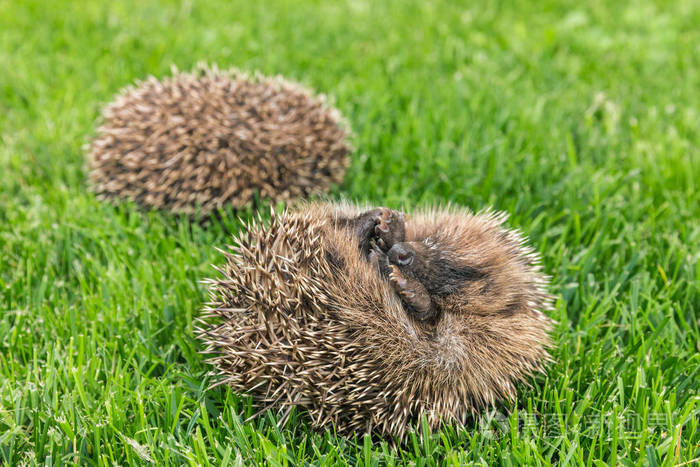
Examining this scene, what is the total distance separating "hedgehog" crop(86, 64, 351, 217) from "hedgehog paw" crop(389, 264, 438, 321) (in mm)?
1745

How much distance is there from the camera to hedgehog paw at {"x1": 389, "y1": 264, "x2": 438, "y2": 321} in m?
3.22

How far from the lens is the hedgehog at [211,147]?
4617mm

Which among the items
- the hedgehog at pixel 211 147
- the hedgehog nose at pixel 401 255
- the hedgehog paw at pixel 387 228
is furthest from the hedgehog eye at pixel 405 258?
the hedgehog at pixel 211 147

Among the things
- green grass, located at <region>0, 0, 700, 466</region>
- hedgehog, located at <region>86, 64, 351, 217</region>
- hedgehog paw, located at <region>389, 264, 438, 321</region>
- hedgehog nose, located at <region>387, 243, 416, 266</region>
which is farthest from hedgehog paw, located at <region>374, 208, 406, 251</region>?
hedgehog, located at <region>86, 64, 351, 217</region>

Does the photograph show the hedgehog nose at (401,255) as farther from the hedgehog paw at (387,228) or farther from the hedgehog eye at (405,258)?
the hedgehog paw at (387,228)

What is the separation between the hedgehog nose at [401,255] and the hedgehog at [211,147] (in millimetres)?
1582

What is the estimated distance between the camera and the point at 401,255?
3.40 m

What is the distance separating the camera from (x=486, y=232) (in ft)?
11.9

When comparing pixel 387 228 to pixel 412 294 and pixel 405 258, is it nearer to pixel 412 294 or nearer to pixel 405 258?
pixel 405 258

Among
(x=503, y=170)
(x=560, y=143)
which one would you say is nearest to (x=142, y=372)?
(x=503, y=170)

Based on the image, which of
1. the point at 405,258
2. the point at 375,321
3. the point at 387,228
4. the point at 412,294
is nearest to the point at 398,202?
the point at 387,228

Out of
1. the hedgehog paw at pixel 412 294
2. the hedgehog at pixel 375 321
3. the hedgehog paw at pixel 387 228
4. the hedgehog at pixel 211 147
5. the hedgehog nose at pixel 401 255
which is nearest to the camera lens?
the hedgehog at pixel 375 321

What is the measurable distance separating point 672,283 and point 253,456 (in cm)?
286

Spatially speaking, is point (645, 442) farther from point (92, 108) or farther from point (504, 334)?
point (92, 108)
